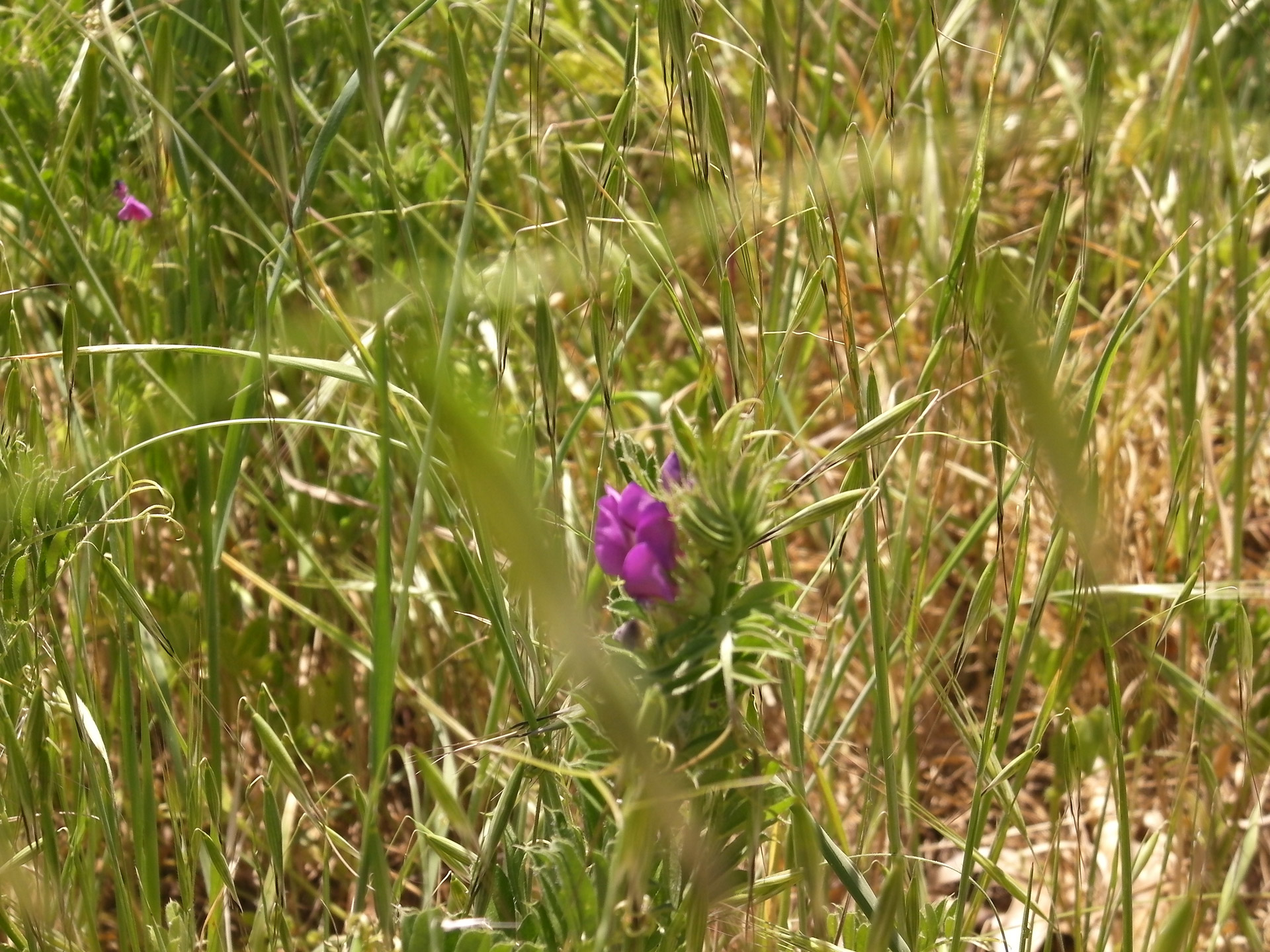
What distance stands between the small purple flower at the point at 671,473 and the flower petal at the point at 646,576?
0.03m

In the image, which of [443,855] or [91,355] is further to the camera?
[91,355]

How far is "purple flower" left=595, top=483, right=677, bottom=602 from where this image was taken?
0.48m

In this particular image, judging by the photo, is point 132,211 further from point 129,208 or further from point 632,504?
point 632,504

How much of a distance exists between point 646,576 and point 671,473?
4 cm

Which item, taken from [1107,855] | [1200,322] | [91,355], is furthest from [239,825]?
[1200,322]

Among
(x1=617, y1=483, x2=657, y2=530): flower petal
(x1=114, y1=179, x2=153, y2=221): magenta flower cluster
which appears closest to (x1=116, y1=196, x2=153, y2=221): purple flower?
(x1=114, y1=179, x2=153, y2=221): magenta flower cluster

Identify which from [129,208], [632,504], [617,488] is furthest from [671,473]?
[129,208]

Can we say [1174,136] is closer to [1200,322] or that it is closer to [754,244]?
[1200,322]

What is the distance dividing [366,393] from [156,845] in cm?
64

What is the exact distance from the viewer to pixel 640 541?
1.59ft

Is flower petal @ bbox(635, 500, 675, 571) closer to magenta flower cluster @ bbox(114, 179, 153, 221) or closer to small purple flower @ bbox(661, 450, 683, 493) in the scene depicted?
small purple flower @ bbox(661, 450, 683, 493)

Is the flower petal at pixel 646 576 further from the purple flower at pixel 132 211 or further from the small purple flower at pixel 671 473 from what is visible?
the purple flower at pixel 132 211

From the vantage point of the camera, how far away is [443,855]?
2.13 feet

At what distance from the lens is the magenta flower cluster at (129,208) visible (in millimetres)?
1131
